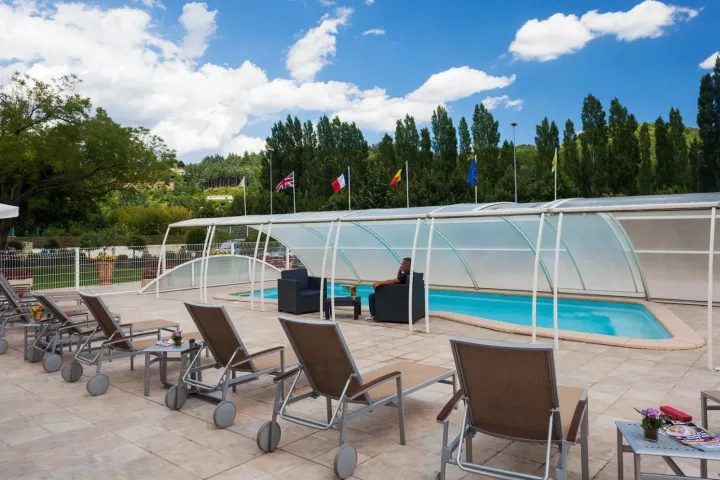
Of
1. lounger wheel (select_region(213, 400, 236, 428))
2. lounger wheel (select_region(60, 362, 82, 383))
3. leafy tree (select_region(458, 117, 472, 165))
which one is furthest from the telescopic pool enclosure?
leafy tree (select_region(458, 117, 472, 165))

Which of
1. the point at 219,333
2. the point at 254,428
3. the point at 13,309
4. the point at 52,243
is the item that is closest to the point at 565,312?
the point at 219,333

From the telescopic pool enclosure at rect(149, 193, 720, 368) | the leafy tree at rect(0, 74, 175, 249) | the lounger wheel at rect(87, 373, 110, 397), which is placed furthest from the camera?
the leafy tree at rect(0, 74, 175, 249)

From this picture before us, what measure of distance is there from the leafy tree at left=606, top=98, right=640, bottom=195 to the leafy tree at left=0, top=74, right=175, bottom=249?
31097mm

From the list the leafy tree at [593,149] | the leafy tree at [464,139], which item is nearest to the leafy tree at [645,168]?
the leafy tree at [593,149]

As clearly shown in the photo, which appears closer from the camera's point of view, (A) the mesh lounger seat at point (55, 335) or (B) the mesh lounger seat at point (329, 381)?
(B) the mesh lounger seat at point (329, 381)

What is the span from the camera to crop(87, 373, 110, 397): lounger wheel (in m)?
5.69

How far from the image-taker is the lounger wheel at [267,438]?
4070 mm

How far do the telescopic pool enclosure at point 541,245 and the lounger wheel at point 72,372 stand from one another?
454 cm

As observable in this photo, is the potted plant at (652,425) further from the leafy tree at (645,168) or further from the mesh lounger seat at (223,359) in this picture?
the leafy tree at (645,168)

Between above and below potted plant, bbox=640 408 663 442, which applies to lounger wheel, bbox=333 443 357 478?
below

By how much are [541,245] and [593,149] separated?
30.4 meters

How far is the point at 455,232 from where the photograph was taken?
13.8 meters

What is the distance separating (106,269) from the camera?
1738cm

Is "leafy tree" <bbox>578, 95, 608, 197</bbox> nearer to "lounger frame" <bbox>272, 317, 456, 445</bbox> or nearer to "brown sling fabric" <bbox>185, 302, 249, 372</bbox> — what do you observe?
"brown sling fabric" <bbox>185, 302, 249, 372</bbox>
